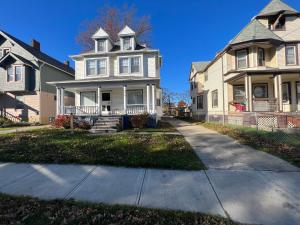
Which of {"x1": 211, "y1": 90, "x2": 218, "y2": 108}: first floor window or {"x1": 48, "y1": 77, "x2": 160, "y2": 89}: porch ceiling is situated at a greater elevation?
{"x1": 48, "y1": 77, "x2": 160, "y2": 89}: porch ceiling

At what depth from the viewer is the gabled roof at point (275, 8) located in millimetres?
16203

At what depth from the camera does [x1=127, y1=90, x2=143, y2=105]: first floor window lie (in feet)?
56.9

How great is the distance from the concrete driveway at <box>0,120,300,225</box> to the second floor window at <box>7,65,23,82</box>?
17232 mm

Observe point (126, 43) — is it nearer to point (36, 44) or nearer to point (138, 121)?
point (138, 121)

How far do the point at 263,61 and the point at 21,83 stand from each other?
23119 mm

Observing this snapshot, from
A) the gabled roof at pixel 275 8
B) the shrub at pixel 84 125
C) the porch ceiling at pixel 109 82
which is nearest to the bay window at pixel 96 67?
the porch ceiling at pixel 109 82

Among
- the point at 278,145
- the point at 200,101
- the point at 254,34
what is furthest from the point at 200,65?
the point at 278,145

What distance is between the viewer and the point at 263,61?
610 inches

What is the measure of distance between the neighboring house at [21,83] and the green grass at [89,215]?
18.7 m

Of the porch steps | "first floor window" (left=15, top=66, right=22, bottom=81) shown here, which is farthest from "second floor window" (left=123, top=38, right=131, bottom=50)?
"first floor window" (left=15, top=66, right=22, bottom=81)

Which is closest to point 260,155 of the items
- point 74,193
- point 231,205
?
point 231,205

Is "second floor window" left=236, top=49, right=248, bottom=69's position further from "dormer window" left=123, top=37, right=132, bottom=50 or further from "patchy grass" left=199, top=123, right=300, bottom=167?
"dormer window" left=123, top=37, right=132, bottom=50

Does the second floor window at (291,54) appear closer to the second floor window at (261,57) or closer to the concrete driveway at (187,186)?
the second floor window at (261,57)

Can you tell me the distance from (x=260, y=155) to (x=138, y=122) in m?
8.79
